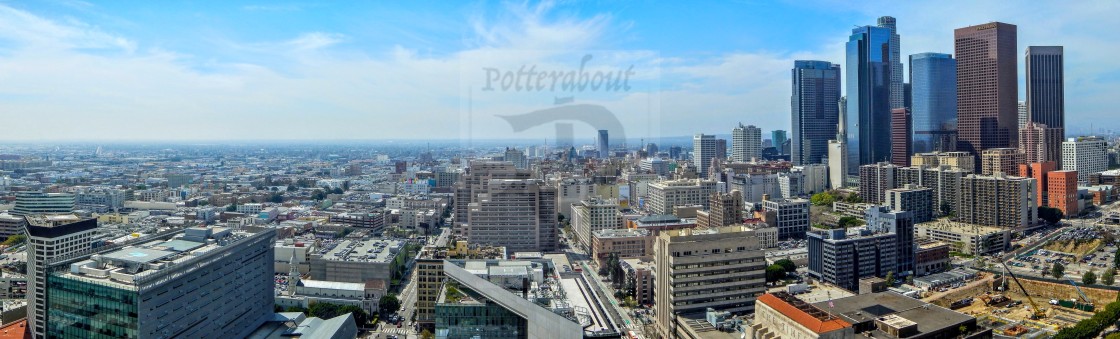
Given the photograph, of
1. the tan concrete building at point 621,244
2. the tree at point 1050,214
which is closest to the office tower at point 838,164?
the tree at point 1050,214

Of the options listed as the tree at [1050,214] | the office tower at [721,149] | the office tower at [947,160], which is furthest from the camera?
the office tower at [721,149]

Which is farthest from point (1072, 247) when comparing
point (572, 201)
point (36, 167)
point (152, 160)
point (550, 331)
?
point (152, 160)

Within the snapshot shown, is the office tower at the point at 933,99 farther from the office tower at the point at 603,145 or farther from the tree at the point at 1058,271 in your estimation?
the office tower at the point at 603,145

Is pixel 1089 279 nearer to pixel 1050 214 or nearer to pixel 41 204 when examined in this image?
pixel 1050 214

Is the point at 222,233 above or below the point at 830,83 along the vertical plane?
below

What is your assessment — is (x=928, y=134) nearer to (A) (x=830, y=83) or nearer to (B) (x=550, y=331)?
(A) (x=830, y=83)
